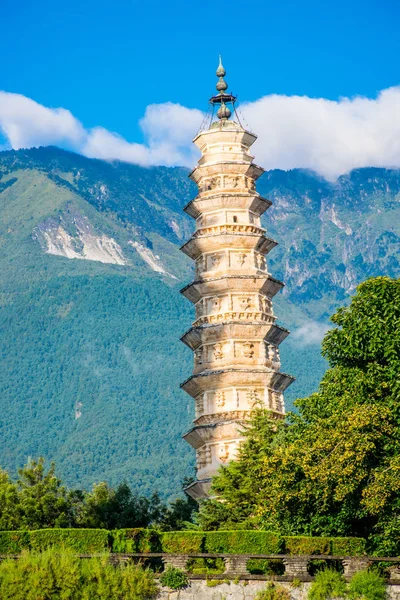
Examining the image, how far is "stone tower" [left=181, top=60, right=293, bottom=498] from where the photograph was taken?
142ft

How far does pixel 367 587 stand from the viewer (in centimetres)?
2475

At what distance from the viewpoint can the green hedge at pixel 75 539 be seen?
997 inches

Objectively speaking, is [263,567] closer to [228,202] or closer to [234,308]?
[234,308]

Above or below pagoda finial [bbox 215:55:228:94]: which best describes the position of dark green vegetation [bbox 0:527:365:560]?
below

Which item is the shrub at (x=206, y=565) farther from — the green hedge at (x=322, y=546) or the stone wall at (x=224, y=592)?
the green hedge at (x=322, y=546)

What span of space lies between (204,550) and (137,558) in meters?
1.60

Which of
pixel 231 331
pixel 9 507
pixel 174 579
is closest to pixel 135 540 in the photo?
pixel 174 579

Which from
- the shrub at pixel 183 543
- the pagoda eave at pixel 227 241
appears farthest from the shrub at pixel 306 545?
the pagoda eave at pixel 227 241

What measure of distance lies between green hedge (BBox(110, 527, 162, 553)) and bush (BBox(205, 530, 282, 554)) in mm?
1241

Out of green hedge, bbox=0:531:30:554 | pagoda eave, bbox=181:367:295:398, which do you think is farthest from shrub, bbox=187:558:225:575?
pagoda eave, bbox=181:367:295:398

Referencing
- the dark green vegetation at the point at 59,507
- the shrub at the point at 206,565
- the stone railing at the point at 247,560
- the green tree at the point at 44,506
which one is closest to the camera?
the stone railing at the point at 247,560

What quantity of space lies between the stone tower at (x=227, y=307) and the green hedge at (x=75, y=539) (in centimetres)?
1537

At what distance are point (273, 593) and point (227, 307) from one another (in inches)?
854

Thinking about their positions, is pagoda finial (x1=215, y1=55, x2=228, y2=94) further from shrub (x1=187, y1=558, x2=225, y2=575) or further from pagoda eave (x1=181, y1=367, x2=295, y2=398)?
shrub (x1=187, y1=558, x2=225, y2=575)
